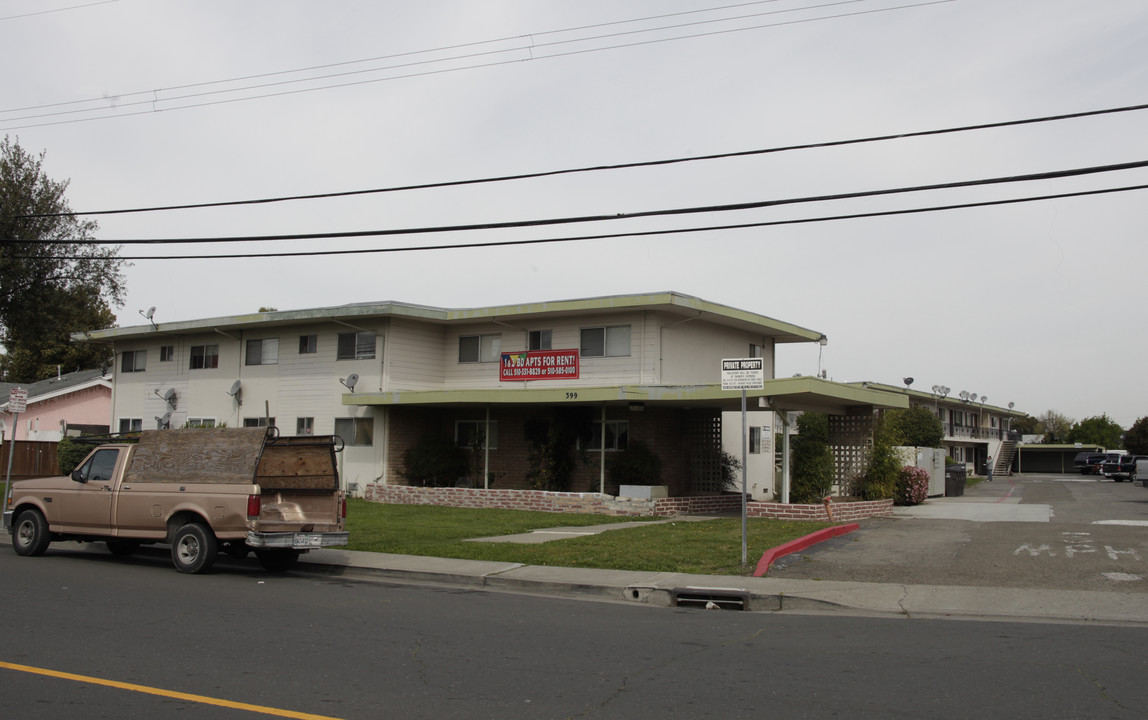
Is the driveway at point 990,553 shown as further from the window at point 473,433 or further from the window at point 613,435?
the window at point 473,433

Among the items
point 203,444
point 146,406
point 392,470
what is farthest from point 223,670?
point 146,406

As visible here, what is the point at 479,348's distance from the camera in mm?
29016

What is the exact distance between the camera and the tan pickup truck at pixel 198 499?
43.5 feet

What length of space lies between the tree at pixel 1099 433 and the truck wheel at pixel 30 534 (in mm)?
107481

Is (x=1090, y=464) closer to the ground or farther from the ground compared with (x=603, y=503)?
farther from the ground

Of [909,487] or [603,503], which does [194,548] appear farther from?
[909,487]

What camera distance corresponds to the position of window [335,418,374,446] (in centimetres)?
2894

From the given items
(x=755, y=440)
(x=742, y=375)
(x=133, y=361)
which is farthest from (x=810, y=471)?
(x=133, y=361)

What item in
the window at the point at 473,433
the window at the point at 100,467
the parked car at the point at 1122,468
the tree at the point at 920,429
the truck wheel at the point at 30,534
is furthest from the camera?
the parked car at the point at 1122,468

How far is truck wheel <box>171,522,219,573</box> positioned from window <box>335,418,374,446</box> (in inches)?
606

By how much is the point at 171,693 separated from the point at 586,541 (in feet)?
34.2

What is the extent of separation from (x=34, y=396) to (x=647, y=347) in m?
34.7

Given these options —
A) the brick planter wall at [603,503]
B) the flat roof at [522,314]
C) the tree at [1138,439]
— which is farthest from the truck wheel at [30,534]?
the tree at [1138,439]

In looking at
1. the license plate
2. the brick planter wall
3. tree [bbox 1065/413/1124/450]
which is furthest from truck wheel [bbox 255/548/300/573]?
tree [bbox 1065/413/1124/450]
